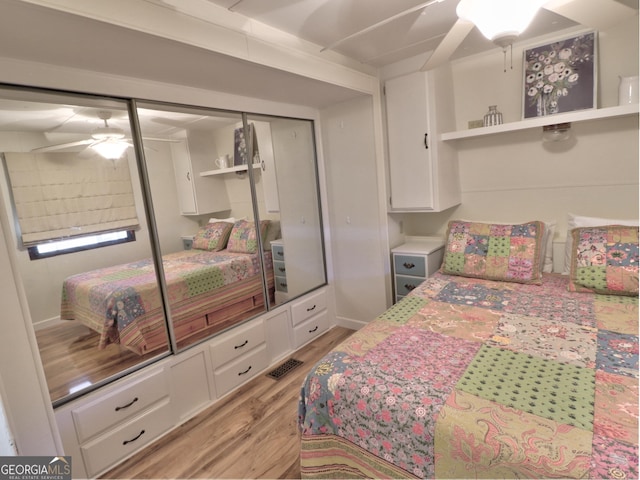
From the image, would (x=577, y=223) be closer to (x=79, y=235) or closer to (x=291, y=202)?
(x=291, y=202)

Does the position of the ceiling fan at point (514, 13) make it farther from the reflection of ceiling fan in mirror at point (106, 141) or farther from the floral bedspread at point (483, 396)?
the reflection of ceiling fan in mirror at point (106, 141)

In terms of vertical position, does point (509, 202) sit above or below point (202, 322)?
above

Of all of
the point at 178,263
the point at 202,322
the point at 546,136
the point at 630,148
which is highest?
the point at 546,136

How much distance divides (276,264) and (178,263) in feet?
2.83

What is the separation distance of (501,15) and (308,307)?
8.24ft

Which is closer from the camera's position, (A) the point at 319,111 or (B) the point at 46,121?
(B) the point at 46,121

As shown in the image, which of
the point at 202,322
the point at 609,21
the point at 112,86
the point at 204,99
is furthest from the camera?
the point at 202,322

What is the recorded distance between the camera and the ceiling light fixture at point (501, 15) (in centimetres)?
116

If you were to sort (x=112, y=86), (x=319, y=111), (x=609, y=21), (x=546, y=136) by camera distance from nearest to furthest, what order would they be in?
(x=609, y=21)
(x=112, y=86)
(x=546, y=136)
(x=319, y=111)

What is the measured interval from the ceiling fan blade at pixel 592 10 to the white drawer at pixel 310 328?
8.68 feet

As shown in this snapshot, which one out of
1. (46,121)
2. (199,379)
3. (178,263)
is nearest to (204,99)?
(46,121)

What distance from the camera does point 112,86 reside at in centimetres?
183

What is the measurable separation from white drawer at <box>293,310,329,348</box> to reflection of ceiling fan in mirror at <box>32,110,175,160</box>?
6.29 ft

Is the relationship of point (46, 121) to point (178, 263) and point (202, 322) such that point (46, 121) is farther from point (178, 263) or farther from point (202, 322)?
point (202, 322)
